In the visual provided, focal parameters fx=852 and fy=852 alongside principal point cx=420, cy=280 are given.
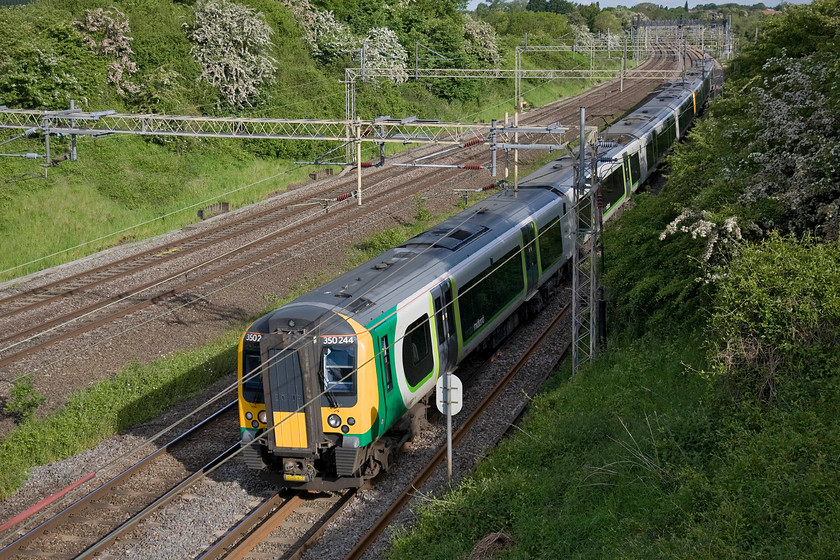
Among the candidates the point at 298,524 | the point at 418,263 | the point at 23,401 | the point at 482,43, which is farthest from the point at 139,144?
the point at 482,43

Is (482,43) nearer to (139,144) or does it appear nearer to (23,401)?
(139,144)

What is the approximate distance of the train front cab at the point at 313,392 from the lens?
1168cm

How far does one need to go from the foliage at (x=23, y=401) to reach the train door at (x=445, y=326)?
7791mm

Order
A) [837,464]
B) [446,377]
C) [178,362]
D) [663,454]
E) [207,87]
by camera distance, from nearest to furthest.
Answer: [837,464] < [663,454] < [446,377] < [178,362] < [207,87]

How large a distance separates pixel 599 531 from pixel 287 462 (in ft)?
14.9

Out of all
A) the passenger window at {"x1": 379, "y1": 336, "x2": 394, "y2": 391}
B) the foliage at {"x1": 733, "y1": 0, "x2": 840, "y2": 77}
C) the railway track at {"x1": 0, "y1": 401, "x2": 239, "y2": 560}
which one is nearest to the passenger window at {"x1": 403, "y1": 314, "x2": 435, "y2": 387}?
the passenger window at {"x1": 379, "y1": 336, "x2": 394, "y2": 391}

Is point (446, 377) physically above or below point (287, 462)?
above

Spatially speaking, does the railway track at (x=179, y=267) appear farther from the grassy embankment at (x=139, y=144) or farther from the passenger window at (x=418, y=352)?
the passenger window at (x=418, y=352)

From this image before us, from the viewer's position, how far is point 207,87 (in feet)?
141

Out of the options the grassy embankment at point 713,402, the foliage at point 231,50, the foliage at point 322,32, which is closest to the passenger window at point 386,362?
the grassy embankment at point 713,402

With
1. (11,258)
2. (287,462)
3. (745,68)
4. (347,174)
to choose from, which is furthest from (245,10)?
(287,462)

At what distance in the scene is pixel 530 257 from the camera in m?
19.3

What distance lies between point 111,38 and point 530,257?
30535 mm

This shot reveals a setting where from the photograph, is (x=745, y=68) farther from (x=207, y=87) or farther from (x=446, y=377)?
(x=207, y=87)
